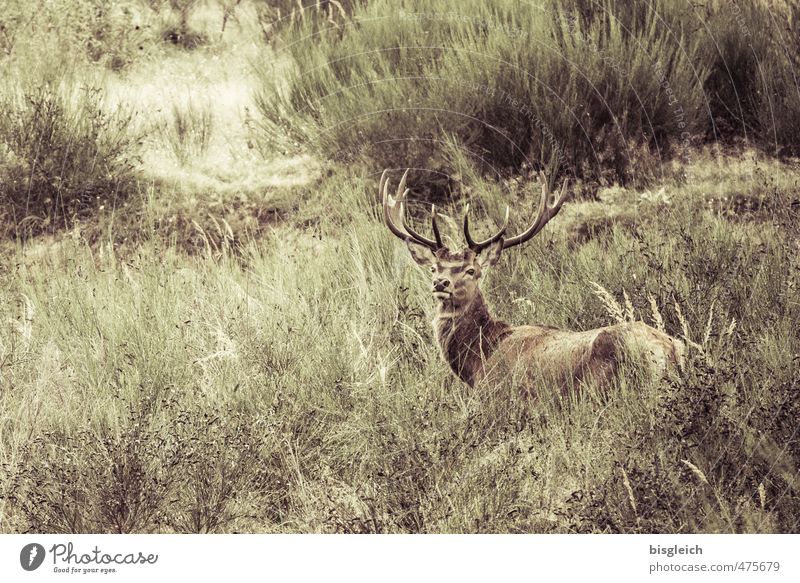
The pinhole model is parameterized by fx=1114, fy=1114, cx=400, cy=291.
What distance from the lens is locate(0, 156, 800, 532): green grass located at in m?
4.40

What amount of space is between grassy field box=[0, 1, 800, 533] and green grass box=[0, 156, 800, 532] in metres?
0.02

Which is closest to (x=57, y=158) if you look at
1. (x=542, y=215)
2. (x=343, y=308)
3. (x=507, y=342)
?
(x=343, y=308)

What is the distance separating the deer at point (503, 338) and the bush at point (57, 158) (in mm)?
2701

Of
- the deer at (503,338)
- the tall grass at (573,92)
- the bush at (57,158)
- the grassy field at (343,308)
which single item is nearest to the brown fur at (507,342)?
the deer at (503,338)

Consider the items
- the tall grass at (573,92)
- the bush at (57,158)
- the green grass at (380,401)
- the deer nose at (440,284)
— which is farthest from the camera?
the bush at (57,158)

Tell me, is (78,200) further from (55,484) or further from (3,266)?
(55,484)

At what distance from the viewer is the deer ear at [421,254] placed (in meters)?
5.45

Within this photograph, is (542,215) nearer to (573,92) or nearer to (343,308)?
(343,308)

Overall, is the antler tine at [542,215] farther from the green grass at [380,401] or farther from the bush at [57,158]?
the bush at [57,158]

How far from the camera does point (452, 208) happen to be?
6.86m

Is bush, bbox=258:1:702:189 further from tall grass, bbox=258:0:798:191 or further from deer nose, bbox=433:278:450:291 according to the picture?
deer nose, bbox=433:278:450:291

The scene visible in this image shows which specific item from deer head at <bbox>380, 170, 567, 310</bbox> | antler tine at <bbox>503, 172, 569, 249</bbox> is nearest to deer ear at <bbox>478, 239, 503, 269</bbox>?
deer head at <bbox>380, 170, 567, 310</bbox>
